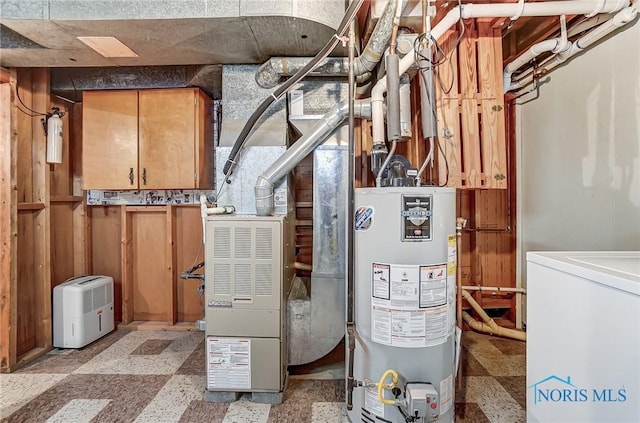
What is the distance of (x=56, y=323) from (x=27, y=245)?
2.42 ft

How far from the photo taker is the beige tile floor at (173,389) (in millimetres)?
1899

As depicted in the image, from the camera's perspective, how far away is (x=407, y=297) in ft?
4.95

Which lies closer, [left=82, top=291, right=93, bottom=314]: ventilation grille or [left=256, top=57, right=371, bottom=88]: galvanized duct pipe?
[left=256, top=57, right=371, bottom=88]: galvanized duct pipe

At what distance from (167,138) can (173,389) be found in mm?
→ 2088

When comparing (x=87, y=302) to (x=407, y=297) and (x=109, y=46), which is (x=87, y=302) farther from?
(x=407, y=297)

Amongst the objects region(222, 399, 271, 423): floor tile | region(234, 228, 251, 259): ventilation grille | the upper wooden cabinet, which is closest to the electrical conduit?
region(222, 399, 271, 423): floor tile

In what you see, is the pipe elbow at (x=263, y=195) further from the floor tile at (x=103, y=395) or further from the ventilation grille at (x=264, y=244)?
the floor tile at (x=103, y=395)

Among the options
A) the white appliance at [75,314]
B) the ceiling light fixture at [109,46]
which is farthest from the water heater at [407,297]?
the white appliance at [75,314]

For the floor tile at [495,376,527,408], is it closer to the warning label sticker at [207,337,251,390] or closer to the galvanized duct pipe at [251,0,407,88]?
the warning label sticker at [207,337,251,390]

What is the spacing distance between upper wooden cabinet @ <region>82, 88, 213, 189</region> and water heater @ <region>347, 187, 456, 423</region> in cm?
199

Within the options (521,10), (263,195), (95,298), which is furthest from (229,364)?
(521,10)

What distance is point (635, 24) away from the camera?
1.92 meters

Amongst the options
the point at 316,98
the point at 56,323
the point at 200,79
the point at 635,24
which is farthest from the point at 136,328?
the point at 635,24

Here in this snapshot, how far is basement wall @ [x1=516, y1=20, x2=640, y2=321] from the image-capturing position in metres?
1.98
